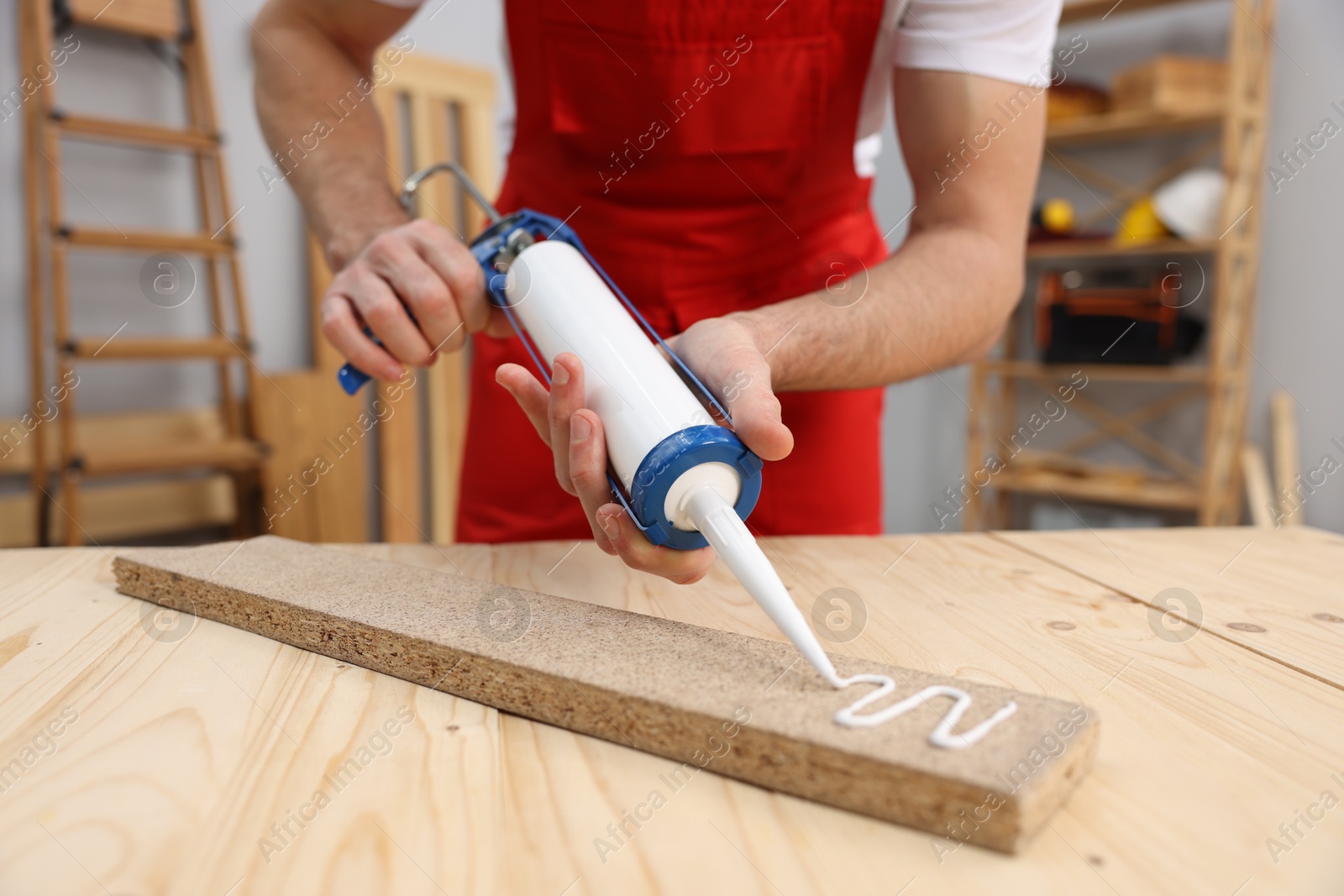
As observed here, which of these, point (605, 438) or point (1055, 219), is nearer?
point (605, 438)

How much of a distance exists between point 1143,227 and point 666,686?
7.99 ft

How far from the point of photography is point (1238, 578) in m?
0.80

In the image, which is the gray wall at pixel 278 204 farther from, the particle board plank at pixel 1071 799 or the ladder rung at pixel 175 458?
the particle board plank at pixel 1071 799

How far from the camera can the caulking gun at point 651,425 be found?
537mm

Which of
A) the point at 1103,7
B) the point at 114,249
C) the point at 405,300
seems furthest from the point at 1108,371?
the point at 114,249

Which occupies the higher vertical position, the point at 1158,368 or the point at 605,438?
the point at 605,438

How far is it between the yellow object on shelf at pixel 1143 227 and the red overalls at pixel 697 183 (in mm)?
1675

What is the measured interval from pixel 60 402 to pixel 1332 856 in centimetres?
213

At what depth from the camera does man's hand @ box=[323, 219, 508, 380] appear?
79cm

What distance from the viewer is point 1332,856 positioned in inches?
15.3

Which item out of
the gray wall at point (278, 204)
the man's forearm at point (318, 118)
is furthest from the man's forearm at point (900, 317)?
the gray wall at point (278, 204)

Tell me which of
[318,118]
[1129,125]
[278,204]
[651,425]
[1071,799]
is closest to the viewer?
[1071,799]

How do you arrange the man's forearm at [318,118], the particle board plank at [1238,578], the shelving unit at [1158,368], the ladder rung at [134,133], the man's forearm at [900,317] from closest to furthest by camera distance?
the particle board plank at [1238,578] → the man's forearm at [900,317] → the man's forearm at [318,118] → the ladder rung at [134,133] → the shelving unit at [1158,368]

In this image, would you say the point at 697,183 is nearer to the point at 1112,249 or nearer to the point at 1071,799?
the point at 1071,799
